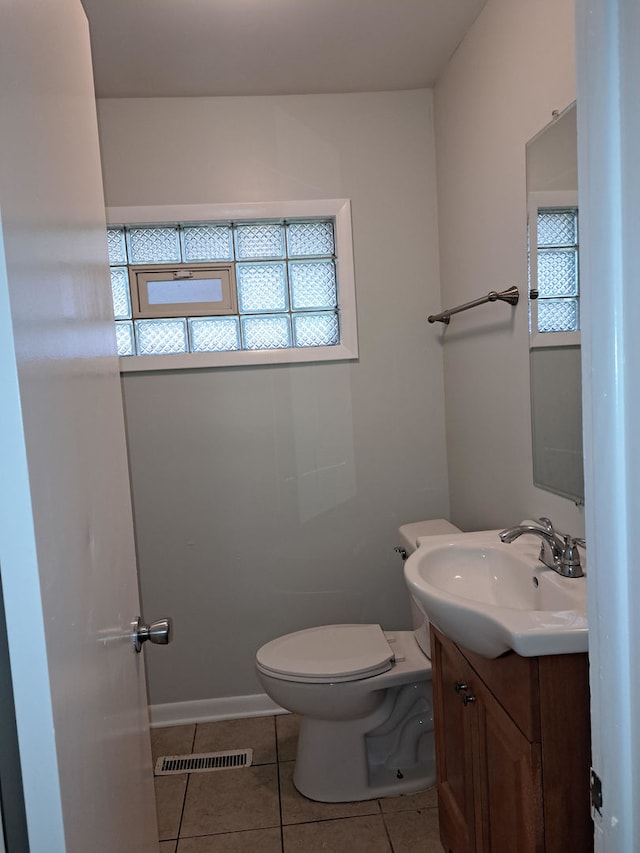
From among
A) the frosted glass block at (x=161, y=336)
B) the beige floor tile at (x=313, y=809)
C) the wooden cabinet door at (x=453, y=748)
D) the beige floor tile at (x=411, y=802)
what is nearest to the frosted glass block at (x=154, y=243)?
the frosted glass block at (x=161, y=336)

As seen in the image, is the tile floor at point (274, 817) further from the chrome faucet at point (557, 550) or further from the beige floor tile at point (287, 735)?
the chrome faucet at point (557, 550)

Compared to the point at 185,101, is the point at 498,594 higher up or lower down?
lower down

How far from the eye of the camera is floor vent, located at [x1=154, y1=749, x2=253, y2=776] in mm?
2318

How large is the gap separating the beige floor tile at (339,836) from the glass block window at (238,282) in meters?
1.69

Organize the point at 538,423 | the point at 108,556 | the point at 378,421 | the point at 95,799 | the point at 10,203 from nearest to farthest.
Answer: the point at 10,203, the point at 95,799, the point at 108,556, the point at 538,423, the point at 378,421

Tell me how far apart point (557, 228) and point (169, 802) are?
2.14 meters

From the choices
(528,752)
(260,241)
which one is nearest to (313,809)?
(528,752)

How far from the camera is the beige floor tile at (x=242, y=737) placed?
7.94ft

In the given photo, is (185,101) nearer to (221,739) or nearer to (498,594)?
(498,594)

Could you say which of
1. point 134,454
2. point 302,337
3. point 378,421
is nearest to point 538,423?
point 378,421

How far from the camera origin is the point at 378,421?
2627mm

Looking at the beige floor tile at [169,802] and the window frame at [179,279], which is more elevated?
the window frame at [179,279]

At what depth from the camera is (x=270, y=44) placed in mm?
2096

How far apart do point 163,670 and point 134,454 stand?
0.90 metres
